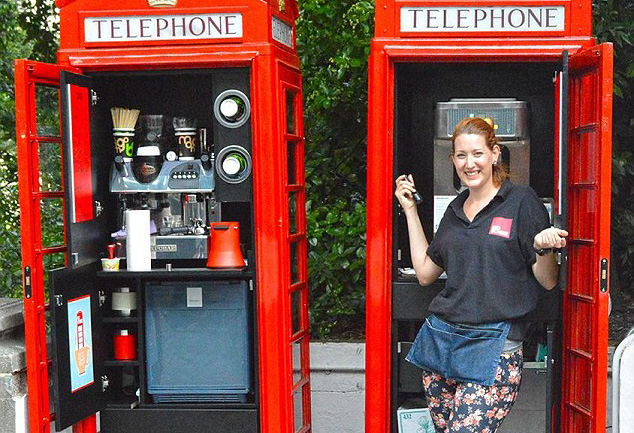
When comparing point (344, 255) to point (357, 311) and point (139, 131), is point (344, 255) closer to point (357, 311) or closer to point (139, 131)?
point (357, 311)

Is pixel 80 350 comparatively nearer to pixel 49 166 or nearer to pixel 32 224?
pixel 32 224

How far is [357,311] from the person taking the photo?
586cm

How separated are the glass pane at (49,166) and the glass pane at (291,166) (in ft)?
3.65

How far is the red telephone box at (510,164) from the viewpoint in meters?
3.70

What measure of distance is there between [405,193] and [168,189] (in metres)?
1.16

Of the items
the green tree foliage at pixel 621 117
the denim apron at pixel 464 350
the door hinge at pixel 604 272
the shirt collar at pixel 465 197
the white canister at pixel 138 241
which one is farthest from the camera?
the green tree foliage at pixel 621 117

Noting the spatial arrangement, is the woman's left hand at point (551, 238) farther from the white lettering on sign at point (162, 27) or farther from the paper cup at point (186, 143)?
the paper cup at point (186, 143)

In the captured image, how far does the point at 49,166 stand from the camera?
4289mm

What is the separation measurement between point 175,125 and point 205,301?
87cm

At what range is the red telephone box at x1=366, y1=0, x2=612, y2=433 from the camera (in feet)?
12.1

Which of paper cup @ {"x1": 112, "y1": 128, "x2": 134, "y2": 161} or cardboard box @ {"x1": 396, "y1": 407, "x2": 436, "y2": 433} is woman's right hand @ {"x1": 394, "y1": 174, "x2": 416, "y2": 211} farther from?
paper cup @ {"x1": 112, "y1": 128, "x2": 134, "y2": 161}

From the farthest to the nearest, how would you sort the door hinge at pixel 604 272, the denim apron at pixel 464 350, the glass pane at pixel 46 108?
the glass pane at pixel 46 108, the door hinge at pixel 604 272, the denim apron at pixel 464 350

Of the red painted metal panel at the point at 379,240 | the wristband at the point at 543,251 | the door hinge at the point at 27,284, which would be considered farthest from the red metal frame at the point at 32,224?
the wristband at the point at 543,251

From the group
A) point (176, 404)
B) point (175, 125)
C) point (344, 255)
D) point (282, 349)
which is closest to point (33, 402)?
point (176, 404)
